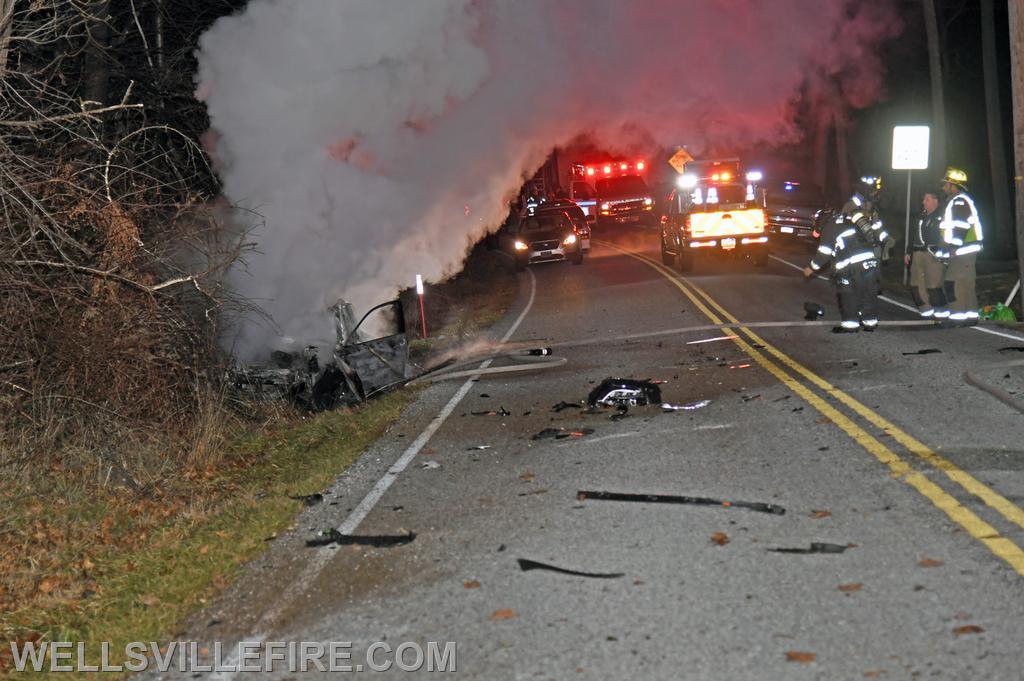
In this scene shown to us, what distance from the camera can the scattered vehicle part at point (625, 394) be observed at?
11.5m

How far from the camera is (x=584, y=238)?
35.3 m

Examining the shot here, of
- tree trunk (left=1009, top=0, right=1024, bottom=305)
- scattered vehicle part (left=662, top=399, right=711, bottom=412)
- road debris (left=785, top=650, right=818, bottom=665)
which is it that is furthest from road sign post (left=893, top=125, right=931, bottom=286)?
road debris (left=785, top=650, right=818, bottom=665)

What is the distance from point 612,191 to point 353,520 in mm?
39090

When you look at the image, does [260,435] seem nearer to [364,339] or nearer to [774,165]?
[364,339]

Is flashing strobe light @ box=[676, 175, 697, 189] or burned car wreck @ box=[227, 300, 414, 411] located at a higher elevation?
flashing strobe light @ box=[676, 175, 697, 189]

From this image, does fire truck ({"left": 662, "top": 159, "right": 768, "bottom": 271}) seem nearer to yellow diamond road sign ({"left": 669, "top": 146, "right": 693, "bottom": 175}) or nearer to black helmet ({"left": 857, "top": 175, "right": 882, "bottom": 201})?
yellow diamond road sign ({"left": 669, "top": 146, "right": 693, "bottom": 175})

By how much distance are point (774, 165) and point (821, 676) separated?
2120 inches

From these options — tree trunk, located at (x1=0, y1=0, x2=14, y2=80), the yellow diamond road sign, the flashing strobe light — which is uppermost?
tree trunk, located at (x1=0, y1=0, x2=14, y2=80)

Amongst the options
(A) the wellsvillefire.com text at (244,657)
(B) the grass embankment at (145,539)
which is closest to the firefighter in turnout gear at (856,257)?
(B) the grass embankment at (145,539)

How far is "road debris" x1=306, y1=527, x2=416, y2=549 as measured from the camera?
7.06m

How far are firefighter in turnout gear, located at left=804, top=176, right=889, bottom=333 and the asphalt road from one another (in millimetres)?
→ 3176

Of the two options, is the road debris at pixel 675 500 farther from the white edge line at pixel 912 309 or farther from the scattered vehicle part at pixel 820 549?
the white edge line at pixel 912 309

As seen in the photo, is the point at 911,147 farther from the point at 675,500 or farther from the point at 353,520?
the point at 353,520

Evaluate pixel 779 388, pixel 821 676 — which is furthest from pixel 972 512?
pixel 779 388
